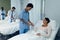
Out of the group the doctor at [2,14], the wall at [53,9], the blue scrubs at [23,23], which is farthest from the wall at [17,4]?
the blue scrubs at [23,23]

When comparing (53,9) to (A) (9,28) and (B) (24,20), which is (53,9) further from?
(A) (9,28)

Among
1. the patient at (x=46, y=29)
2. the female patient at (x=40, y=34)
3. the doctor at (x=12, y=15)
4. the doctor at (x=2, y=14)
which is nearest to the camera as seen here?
the female patient at (x=40, y=34)

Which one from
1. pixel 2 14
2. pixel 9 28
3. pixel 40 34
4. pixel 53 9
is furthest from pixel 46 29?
pixel 2 14

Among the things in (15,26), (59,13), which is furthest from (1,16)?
(59,13)

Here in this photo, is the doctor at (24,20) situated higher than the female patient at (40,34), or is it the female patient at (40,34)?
the doctor at (24,20)

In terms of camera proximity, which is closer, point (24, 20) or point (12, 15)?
point (24, 20)

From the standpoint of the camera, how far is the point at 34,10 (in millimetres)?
4305

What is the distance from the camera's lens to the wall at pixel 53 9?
4.11 m

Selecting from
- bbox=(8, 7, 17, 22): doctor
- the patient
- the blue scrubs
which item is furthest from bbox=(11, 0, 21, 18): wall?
the patient

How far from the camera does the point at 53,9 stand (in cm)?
418

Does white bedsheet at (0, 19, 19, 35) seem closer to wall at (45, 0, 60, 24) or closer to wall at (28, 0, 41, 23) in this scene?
wall at (28, 0, 41, 23)

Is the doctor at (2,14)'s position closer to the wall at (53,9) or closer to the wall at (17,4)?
the wall at (17,4)

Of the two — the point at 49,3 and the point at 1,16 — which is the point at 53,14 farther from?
the point at 1,16

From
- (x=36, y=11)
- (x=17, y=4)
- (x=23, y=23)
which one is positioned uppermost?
(x=17, y=4)
